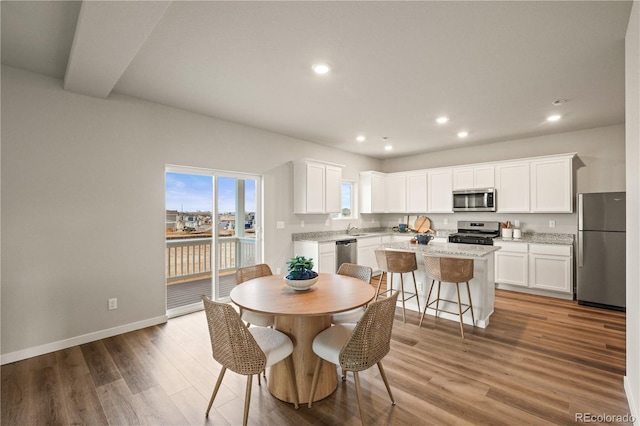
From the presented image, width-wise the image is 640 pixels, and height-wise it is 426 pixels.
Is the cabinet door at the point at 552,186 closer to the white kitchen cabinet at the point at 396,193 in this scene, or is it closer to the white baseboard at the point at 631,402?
the white kitchen cabinet at the point at 396,193

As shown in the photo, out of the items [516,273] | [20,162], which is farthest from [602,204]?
[20,162]

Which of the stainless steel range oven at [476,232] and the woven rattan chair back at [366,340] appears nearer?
the woven rattan chair back at [366,340]

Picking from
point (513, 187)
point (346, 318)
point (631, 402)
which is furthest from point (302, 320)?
point (513, 187)

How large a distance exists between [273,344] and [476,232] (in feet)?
17.1

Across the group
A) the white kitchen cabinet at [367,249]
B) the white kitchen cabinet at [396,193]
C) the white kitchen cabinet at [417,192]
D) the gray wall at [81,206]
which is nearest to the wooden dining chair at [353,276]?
the gray wall at [81,206]

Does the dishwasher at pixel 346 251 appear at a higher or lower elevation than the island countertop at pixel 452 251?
lower

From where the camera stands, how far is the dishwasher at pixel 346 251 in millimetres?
5297

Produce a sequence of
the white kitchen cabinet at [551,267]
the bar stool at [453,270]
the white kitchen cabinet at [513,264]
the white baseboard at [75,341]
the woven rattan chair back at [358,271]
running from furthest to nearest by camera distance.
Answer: the white kitchen cabinet at [513,264], the white kitchen cabinet at [551,267], the bar stool at [453,270], the woven rattan chair back at [358,271], the white baseboard at [75,341]

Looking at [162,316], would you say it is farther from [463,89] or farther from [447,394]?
[463,89]

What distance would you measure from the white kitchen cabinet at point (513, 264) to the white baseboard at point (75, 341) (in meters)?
5.29

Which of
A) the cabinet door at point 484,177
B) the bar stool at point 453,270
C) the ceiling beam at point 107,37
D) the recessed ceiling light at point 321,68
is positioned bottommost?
the bar stool at point 453,270

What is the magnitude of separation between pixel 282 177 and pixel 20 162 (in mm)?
3180

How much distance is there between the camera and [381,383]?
2.35 metres

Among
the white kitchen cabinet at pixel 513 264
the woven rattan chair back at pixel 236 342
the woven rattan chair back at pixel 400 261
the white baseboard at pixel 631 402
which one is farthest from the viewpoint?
the white kitchen cabinet at pixel 513 264
